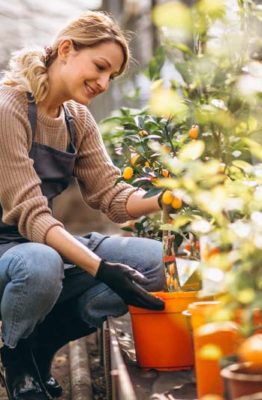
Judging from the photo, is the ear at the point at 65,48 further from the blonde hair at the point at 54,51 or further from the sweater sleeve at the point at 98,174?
Result: the sweater sleeve at the point at 98,174

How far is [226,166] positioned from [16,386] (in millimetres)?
1073

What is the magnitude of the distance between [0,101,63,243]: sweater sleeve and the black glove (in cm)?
25

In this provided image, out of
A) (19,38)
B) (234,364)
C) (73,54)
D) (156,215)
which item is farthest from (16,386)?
(19,38)

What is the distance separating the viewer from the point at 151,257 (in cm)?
336

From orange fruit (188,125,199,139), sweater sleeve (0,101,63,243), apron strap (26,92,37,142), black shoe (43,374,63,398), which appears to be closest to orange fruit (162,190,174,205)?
orange fruit (188,125,199,139)

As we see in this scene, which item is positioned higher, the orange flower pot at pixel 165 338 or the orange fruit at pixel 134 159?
the orange fruit at pixel 134 159

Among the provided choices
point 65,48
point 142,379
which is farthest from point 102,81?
point 142,379

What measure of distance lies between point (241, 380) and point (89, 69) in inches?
64.2

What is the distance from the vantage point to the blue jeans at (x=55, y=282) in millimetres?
3035

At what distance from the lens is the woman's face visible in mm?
3244

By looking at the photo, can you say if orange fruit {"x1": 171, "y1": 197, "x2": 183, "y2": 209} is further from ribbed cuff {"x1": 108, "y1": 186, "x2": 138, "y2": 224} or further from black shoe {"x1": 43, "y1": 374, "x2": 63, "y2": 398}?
black shoe {"x1": 43, "y1": 374, "x2": 63, "y2": 398}

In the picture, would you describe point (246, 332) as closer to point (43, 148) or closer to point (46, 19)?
point (43, 148)

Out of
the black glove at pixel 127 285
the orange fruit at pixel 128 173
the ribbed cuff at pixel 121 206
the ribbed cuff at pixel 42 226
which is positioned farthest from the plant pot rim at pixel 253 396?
the ribbed cuff at pixel 121 206

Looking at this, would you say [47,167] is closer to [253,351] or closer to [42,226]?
[42,226]
